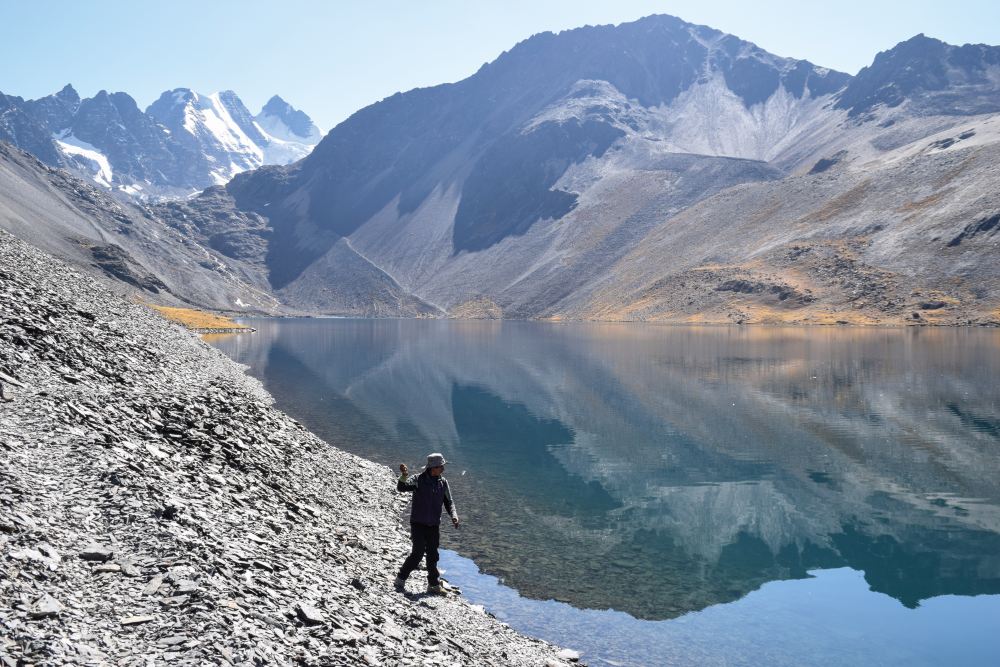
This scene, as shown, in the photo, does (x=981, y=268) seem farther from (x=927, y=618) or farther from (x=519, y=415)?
(x=927, y=618)

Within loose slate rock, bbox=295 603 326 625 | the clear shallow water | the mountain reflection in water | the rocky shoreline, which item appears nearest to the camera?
the rocky shoreline

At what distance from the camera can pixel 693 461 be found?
36031 mm

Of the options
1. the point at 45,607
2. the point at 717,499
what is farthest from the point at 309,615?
the point at 717,499

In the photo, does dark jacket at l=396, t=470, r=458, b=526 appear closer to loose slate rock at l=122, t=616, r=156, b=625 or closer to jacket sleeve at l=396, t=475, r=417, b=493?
jacket sleeve at l=396, t=475, r=417, b=493

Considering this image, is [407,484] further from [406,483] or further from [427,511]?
[427,511]

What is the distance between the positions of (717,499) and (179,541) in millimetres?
22772

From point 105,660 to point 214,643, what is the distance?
49.9 inches

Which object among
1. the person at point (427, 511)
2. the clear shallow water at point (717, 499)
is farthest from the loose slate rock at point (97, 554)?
the clear shallow water at point (717, 499)

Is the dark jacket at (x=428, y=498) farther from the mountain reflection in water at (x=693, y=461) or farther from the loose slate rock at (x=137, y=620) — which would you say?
the loose slate rock at (x=137, y=620)

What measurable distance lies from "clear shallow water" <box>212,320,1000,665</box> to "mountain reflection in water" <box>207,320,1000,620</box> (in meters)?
0.14

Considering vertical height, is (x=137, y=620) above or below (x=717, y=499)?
above

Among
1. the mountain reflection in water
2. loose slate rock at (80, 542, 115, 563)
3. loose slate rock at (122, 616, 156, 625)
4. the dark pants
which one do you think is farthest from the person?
loose slate rock at (122, 616, 156, 625)

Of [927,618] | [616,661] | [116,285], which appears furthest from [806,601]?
[116,285]

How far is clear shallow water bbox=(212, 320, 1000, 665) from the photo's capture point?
17703mm
